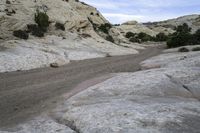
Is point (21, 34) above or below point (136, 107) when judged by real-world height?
above

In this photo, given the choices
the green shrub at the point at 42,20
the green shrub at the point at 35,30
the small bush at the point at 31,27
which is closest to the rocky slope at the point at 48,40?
the small bush at the point at 31,27

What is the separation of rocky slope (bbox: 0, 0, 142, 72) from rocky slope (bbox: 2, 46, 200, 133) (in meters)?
16.5

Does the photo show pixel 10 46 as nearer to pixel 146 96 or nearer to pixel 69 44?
pixel 69 44

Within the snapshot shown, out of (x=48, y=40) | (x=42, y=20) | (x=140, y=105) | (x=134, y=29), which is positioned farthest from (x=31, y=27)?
(x=134, y=29)

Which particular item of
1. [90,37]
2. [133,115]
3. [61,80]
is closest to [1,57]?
[61,80]

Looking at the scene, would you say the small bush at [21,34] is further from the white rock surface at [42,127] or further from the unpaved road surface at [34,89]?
the white rock surface at [42,127]

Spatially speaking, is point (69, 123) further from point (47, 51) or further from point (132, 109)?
point (47, 51)

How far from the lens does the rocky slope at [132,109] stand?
1413 centimetres

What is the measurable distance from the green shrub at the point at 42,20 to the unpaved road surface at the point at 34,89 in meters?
20.2

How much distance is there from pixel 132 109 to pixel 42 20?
1734 inches

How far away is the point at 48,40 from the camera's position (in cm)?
5384

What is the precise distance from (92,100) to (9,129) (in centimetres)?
569

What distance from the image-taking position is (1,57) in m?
37.0

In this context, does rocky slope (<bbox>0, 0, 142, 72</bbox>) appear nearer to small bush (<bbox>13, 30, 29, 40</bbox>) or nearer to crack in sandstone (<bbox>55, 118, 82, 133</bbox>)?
small bush (<bbox>13, 30, 29, 40</bbox>)
